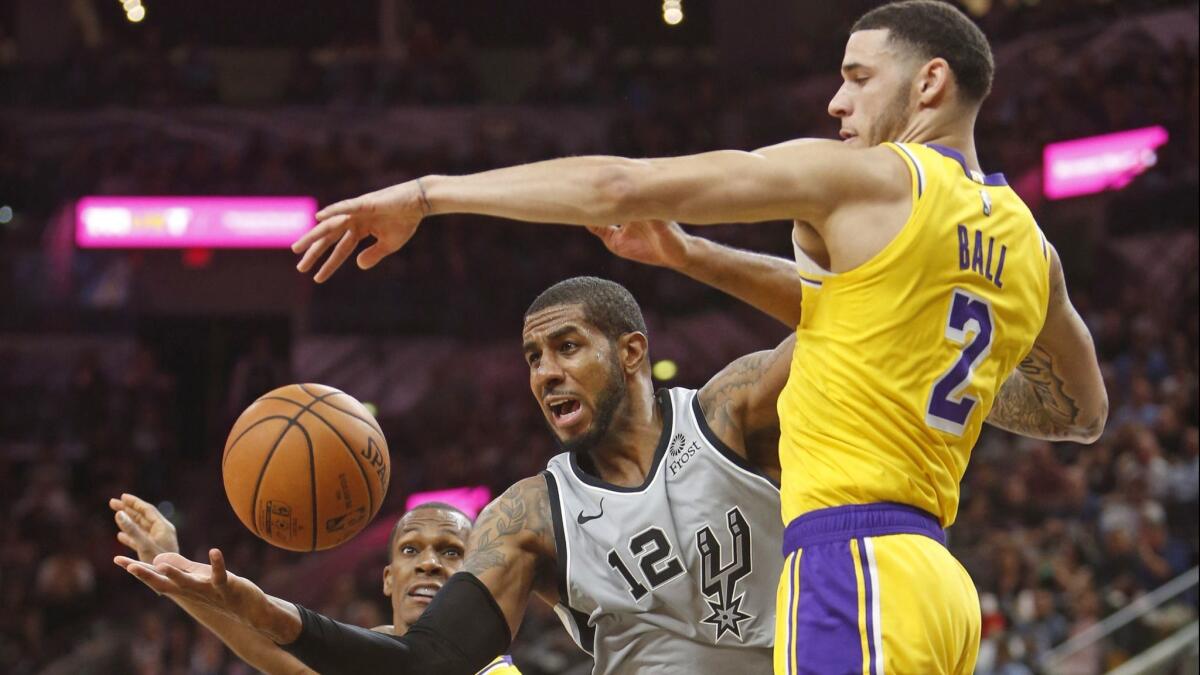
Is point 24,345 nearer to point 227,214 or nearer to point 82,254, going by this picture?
point 82,254

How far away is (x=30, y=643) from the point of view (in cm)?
1234

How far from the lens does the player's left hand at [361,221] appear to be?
9.36 ft

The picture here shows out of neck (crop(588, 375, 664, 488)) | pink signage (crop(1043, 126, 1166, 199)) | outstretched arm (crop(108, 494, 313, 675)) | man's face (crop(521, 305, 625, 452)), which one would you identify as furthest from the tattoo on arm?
pink signage (crop(1043, 126, 1166, 199))

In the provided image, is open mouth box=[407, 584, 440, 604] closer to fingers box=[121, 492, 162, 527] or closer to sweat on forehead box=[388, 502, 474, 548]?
sweat on forehead box=[388, 502, 474, 548]

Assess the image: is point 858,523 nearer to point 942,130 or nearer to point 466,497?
point 942,130

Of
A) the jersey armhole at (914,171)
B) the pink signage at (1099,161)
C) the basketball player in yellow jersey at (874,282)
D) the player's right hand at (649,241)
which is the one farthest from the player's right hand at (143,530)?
the pink signage at (1099,161)

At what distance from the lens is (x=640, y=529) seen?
377 centimetres

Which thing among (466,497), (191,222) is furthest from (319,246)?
(191,222)

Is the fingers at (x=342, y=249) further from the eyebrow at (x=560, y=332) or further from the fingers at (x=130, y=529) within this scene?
the fingers at (x=130, y=529)

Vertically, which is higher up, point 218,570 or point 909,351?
point 909,351

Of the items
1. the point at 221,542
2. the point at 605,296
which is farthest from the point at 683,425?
the point at 221,542

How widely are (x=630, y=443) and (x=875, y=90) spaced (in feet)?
4.37

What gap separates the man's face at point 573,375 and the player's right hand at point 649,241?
61 centimetres

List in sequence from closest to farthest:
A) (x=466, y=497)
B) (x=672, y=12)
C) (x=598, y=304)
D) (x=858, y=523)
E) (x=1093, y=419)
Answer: (x=858, y=523)
(x=1093, y=419)
(x=598, y=304)
(x=466, y=497)
(x=672, y=12)
